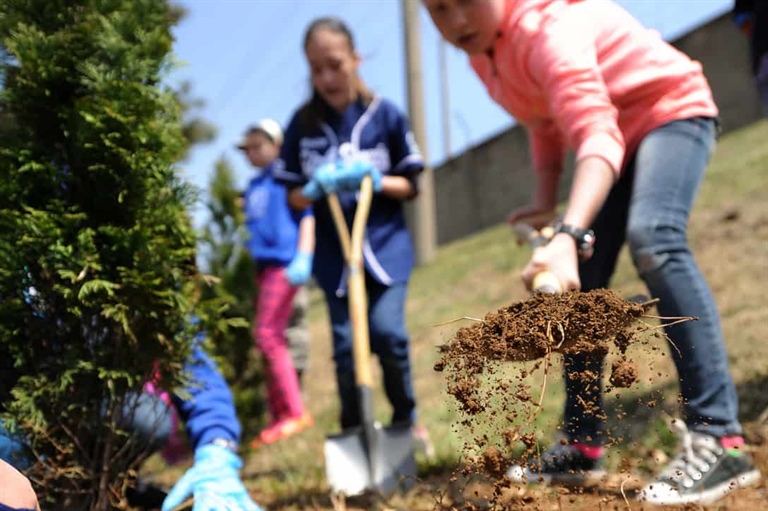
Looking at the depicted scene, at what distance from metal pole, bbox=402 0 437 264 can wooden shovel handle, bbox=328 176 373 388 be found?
956 centimetres

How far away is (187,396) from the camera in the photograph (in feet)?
7.09

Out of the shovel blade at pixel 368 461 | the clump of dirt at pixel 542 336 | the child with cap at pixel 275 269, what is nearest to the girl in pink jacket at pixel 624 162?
the clump of dirt at pixel 542 336

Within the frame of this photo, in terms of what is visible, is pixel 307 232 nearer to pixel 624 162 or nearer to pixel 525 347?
pixel 624 162

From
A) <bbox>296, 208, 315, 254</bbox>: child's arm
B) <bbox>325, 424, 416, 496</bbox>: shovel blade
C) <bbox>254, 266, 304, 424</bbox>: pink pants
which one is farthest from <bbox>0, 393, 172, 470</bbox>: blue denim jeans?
<bbox>254, 266, 304, 424</bbox>: pink pants

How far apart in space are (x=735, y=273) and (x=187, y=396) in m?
4.55

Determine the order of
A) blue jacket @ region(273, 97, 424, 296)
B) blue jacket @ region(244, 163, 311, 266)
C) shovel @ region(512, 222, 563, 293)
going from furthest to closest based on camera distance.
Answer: blue jacket @ region(244, 163, 311, 266) < blue jacket @ region(273, 97, 424, 296) < shovel @ region(512, 222, 563, 293)

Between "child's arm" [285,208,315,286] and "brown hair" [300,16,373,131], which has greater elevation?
"brown hair" [300,16,373,131]

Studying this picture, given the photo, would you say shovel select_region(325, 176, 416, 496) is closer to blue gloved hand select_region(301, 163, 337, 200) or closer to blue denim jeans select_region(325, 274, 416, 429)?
blue denim jeans select_region(325, 274, 416, 429)

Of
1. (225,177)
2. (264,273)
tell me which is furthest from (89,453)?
(264,273)

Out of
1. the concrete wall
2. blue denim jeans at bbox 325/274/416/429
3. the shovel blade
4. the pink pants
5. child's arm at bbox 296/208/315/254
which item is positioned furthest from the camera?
the concrete wall

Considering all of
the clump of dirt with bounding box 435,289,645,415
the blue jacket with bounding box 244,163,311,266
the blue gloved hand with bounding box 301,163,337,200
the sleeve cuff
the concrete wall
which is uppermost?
the concrete wall

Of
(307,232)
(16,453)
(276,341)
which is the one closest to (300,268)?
(307,232)

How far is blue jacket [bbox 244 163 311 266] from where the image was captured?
5.30m

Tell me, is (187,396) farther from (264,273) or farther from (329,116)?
(264,273)
